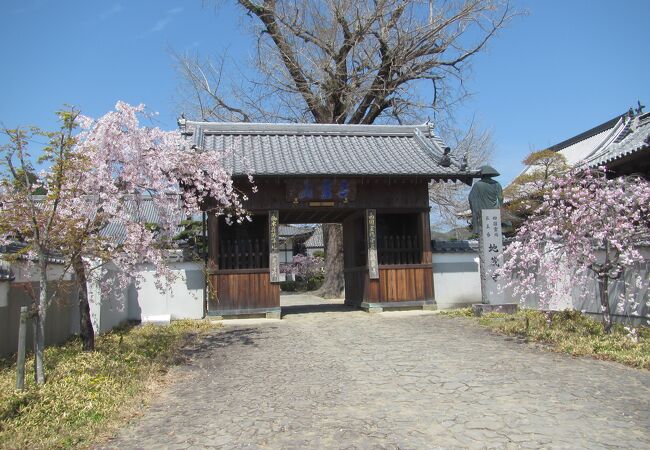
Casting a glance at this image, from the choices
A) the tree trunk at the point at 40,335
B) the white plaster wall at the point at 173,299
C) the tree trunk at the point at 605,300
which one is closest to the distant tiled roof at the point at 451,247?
the tree trunk at the point at 605,300

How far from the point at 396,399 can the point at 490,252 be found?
849 cm

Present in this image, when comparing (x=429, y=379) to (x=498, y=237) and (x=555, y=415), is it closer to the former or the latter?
(x=555, y=415)

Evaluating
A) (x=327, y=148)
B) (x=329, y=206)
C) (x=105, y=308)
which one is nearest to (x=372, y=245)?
(x=329, y=206)

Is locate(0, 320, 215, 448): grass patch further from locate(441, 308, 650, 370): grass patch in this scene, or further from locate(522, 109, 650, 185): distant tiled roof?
locate(522, 109, 650, 185): distant tiled roof

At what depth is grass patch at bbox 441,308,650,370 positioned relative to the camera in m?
7.74

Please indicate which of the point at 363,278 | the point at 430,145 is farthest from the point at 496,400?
the point at 430,145

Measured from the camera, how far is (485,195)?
13.8 m

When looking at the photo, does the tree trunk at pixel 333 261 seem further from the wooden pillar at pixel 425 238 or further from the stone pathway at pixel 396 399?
the stone pathway at pixel 396 399

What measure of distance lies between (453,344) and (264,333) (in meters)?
4.16

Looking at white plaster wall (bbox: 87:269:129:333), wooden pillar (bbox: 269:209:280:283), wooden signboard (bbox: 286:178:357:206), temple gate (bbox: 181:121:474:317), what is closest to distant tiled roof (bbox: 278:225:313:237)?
temple gate (bbox: 181:121:474:317)

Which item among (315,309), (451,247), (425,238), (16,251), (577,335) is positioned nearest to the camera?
(16,251)

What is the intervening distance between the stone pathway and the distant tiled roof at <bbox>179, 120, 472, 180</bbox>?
554 centimetres

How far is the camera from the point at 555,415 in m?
5.12

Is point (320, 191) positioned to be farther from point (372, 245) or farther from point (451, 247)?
point (451, 247)
